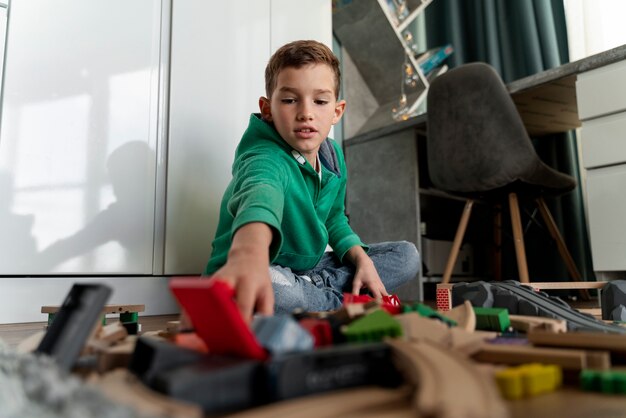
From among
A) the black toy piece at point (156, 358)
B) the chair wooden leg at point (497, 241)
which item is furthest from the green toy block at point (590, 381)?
the chair wooden leg at point (497, 241)

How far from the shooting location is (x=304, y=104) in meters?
0.94

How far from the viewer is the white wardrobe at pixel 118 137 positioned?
3.47 feet

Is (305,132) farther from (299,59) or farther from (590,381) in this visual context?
(590,381)

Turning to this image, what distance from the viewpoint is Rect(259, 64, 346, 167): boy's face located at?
37.0 inches

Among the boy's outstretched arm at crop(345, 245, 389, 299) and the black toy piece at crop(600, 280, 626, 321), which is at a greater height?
the boy's outstretched arm at crop(345, 245, 389, 299)

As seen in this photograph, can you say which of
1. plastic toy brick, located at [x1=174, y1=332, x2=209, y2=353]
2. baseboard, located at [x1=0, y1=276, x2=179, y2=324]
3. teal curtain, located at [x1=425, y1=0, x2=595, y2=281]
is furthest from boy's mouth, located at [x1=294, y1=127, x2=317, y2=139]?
teal curtain, located at [x1=425, y1=0, x2=595, y2=281]

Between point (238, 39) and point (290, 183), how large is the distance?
2.02 ft

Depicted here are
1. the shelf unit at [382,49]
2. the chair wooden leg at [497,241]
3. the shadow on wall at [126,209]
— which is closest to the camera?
the shadow on wall at [126,209]

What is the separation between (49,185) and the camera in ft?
3.54

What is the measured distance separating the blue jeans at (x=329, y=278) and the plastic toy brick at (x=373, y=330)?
0.56m

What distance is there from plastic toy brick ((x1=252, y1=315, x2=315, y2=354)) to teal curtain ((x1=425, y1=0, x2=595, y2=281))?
5.72ft

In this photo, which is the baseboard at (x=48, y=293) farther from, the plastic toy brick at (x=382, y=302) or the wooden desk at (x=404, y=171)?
the wooden desk at (x=404, y=171)

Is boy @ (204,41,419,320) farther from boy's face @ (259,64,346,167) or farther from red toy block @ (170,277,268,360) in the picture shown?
red toy block @ (170,277,268,360)

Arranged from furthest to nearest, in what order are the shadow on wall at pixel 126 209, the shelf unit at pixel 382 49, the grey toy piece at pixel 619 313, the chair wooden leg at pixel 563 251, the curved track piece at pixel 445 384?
the shelf unit at pixel 382 49 < the chair wooden leg at pixel 563 251 < the shadow on wall at pixel 126 209 < the grey toy piece at pixel 619 313 < the curved track piece at pixel 445 384
